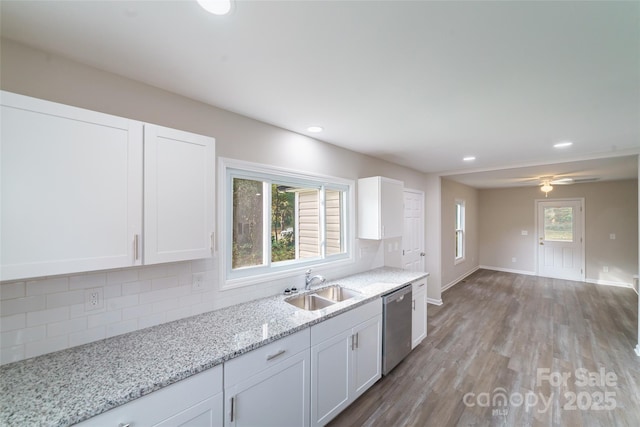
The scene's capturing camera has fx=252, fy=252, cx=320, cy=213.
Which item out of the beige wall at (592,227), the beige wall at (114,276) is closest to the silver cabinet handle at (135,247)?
the beige wall at (114,276)

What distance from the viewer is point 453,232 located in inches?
225

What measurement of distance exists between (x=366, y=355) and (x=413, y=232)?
271 cm

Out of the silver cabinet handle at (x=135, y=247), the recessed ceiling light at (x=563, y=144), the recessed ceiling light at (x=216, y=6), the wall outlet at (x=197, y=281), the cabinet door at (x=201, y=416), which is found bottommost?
the cabinet door at (x=201, y=416)

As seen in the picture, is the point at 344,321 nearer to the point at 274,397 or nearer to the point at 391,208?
the point at 274,397

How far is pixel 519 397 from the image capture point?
231 cm

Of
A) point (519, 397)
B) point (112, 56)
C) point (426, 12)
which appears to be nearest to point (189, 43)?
point (112, 56)

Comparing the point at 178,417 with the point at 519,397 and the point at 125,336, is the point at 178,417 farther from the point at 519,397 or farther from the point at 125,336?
the point at 519,397

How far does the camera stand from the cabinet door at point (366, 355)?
2188mm

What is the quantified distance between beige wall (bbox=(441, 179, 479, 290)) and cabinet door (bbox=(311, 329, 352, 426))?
3.81 meters

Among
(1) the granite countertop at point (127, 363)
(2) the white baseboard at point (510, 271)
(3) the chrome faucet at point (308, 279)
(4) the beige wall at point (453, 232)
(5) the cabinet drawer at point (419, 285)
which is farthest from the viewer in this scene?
(2) the white baseboard at point (510, 271)

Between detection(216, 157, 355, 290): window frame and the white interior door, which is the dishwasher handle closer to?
detection(216, 157, 355, 290): window frame

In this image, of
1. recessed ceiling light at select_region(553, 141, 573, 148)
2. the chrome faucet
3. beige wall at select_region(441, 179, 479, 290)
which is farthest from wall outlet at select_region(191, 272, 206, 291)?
beige wall at select_region(441, 179, 479, 290)

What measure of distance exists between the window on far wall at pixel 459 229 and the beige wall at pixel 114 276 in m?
5.22

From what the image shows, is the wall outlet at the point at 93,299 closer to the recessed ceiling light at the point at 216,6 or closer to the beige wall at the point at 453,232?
the recessed ceiling light at the point at 216,6
